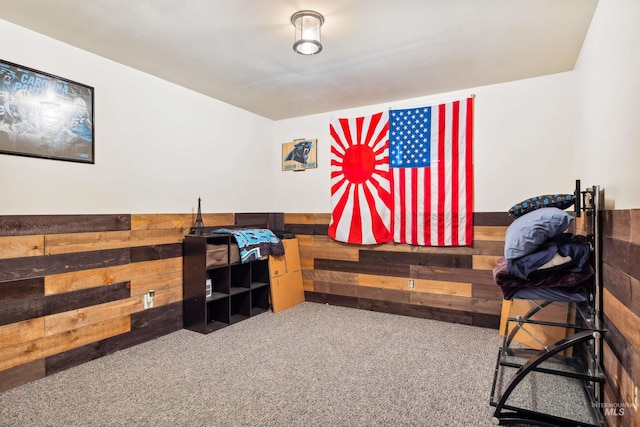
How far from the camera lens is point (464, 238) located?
151 inches

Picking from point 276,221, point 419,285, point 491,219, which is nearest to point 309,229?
point 276,221

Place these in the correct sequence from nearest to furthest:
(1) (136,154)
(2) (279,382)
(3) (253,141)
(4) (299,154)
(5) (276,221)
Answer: (2) (279,382), (1) (136,154), (3) (253,141), (4) (299,154), (5) (276,221)

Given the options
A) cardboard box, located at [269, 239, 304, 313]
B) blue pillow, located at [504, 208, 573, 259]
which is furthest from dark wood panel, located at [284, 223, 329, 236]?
blue pillow, located at [504, 208, 573, 259]

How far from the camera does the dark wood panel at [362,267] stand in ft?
13.8

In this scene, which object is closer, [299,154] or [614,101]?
[614,101]

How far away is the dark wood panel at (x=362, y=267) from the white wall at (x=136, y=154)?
1.20 metres

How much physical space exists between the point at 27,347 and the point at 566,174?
4776mm

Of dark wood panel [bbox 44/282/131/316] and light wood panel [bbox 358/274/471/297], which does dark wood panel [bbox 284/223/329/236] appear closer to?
light wood panel [bbox 358/274/471/297]

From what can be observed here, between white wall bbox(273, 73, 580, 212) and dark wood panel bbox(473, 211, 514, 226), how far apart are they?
0.05 meters

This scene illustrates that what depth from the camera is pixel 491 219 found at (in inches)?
147

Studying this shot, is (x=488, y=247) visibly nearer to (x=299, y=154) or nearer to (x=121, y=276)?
(x=299, y=154)

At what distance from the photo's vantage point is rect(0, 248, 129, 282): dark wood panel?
2.49 meters

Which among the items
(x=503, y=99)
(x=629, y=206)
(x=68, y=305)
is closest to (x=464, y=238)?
(x=503, y=99)

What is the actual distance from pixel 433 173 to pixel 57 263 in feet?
12.0
